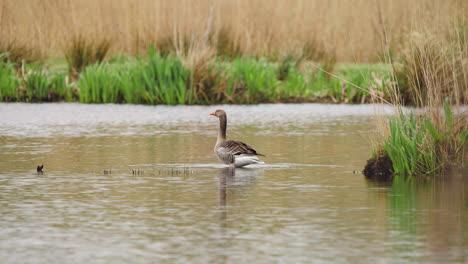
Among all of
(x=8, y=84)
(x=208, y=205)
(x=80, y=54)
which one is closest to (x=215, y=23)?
(x=80, y=54)

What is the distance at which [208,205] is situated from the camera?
9.23 metres

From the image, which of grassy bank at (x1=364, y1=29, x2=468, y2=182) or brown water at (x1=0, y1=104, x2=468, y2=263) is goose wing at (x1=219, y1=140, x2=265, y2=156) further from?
grassy bank at (x1=364, y1=29, x2=468, y2=182)

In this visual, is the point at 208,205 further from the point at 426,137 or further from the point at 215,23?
the point at 215,23

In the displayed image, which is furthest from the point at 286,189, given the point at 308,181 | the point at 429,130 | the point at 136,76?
the point at 136,76

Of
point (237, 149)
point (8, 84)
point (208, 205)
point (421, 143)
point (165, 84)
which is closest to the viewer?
point (208, 205)

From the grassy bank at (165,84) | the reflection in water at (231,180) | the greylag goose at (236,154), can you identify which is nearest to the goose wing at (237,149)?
the greylag goose at (236,154)

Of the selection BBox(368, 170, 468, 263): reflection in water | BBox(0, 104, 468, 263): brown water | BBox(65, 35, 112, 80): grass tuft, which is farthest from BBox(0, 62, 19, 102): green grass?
BBox(368, 170, 468, 263): reflection in water

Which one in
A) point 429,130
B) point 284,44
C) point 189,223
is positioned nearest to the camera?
point 189,223

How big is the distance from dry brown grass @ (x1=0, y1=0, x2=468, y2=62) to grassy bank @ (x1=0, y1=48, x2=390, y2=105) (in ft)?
5.53

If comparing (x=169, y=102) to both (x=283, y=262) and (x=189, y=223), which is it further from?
(x=283, y=262)

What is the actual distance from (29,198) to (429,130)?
4.45m

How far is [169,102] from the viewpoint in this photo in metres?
23.6

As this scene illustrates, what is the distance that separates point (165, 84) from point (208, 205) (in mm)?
14358

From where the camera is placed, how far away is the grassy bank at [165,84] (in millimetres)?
23266
